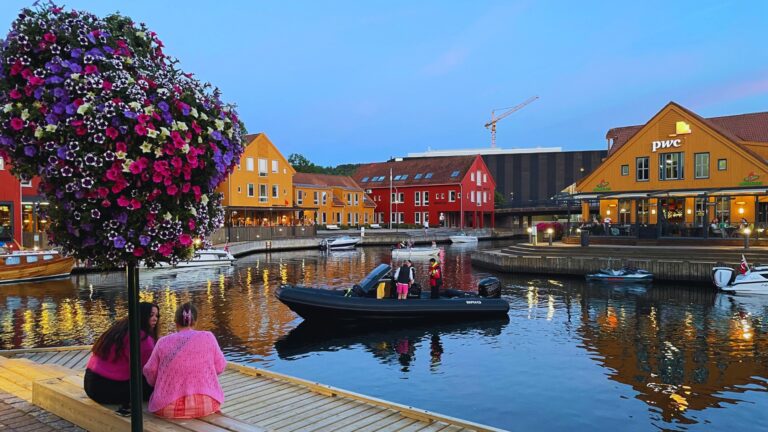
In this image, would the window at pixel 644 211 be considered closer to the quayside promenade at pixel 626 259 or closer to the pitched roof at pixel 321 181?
the quayside promenade at pixel 626 259

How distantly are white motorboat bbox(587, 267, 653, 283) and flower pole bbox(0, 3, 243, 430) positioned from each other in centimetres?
3000

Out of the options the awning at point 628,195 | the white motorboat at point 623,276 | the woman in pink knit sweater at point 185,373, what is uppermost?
the awning at point 628,195

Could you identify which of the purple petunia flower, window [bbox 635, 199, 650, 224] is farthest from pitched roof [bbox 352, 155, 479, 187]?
the purple petunia flower

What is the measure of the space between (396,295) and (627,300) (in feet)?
40.4

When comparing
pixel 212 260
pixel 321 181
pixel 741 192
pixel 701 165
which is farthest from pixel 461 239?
pixel 212 260

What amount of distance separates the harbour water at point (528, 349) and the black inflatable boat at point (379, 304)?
52cm

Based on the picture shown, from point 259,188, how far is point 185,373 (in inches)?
2257

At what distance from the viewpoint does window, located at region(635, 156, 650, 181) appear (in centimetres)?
4312

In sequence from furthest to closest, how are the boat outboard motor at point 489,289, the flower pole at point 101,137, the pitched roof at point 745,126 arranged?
1. the pitched roof at point 745,126
2. the boat outboard motor at point 489,289
3. the flower pole at point 101,137

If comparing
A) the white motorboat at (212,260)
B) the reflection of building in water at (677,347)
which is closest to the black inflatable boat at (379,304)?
the reflection of building in water at (677,347)

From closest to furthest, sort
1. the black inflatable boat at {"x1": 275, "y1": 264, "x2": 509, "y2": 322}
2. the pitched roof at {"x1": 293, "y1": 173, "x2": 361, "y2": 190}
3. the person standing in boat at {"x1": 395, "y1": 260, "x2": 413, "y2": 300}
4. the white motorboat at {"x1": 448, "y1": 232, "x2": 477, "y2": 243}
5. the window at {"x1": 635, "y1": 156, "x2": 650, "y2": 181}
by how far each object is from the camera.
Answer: the black inflatable boat at {"x1": 275, "y1": 264, "x2": 509, "y2": 322} → the person standing in boat at {"x1": 395, "y1": 260, "x2": 413, "y2": 300} → the window at {"x1": 635, "y1": 156, "x2": 650, "y2": 181} → the white motorboat at {"x1": 448, "y1": 232, "x2": 477, "y2": 243} → the pitched roof at {"x1": 293, "y1": 173, "x2": 361, "y2": 190}

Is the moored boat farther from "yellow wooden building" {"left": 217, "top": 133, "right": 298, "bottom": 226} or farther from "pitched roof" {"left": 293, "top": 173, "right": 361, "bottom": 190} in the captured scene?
"pitched roof" {"left": 293, "top": 173, "right": 361, "bottom": 190}

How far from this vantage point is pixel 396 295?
1906cm

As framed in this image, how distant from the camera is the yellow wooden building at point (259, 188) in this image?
5856 centimetres
